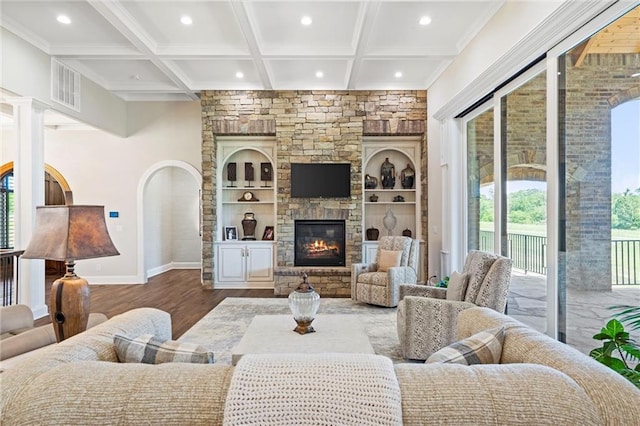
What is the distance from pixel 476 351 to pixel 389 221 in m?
5.24

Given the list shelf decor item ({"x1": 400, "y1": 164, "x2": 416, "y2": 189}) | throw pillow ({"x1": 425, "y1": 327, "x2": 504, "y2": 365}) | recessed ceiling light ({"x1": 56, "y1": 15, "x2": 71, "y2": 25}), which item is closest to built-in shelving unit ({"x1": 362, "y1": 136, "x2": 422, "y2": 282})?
shelf decor item ({"x1": 400, "y1": 164, "x2": 416, "y2": 189})

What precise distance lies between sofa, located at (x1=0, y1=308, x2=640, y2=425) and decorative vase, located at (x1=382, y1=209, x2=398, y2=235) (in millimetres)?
5466

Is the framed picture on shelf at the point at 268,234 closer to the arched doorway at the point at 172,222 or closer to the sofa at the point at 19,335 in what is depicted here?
the arched doorway at the point at 172,222

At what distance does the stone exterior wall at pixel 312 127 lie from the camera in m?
6.03

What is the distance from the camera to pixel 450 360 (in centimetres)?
127

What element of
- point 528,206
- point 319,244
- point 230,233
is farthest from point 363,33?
point 230,233

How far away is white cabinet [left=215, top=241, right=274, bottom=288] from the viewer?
6.32 m

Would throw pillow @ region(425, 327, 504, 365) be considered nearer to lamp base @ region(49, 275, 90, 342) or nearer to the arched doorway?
lamp base @ region(49, 275, 90, 342)

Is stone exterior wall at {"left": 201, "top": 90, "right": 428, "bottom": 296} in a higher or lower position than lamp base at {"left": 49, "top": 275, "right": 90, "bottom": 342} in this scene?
higher

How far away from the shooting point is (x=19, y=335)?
1.92m

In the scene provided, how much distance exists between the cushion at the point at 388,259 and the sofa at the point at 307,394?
4.11 meters

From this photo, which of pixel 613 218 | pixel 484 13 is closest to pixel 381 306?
pixel 613 218

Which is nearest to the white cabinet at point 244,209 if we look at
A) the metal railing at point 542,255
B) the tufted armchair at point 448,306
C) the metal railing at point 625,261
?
the tufted armchair at point 448,306

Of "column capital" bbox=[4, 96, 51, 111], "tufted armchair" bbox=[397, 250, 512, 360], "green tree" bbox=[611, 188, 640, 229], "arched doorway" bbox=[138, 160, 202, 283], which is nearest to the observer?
"green tree" bbox=[611, 188, 640, 229]
